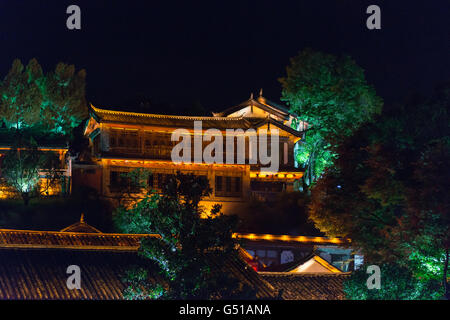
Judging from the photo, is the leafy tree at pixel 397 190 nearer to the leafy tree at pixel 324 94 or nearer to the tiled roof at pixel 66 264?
the tiled roof at pixel 66 264

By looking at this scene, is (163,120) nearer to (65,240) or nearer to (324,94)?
(324,94)

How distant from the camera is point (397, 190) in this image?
58.5 ft

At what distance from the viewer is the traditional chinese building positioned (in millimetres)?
35000

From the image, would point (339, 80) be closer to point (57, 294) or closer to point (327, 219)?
point (327, 219)

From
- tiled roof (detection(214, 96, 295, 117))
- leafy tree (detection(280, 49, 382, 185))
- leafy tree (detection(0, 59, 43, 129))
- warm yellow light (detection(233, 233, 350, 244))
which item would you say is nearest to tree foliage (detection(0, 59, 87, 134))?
leafy tree (detection(0, 59, 43, 129))

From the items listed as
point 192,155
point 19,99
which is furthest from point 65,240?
point 19,99

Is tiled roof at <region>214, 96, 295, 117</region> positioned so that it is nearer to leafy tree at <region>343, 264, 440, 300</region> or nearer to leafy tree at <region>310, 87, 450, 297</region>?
leafy tree at <region>310, 87, 450, 297</region>

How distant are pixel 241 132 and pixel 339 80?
21.0ft

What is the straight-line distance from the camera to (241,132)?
37.6 meters

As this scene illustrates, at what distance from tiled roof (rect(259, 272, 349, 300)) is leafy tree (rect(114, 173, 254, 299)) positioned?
23.3 ft

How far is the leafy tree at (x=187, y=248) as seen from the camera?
514 inches

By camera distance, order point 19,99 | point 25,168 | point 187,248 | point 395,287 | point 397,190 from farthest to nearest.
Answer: point 19,99, point 25,168, point 397,190, point 395,287, point 187,248

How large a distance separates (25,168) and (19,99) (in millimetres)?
7918

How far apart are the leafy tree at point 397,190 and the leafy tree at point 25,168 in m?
15.7
